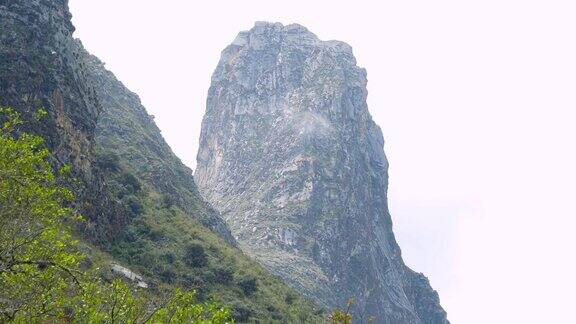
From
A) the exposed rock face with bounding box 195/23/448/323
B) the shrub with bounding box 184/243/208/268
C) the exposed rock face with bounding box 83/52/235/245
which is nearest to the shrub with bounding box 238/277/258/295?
the shrub with bounding box 184/243/208/268

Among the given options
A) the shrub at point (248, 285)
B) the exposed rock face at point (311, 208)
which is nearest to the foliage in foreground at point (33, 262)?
the shrub at point (248, 285)

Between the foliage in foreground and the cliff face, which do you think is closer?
the foliage in foreground

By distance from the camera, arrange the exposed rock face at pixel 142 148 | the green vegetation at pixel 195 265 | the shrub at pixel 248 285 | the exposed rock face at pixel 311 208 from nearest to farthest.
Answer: the green vegetation at pixel 195 265 → the shrub at pixel 248 285 → the exposed rock face at pixel 142 148 → the exposed rock face at pixel 311 208

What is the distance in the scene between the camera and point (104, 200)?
5500 centimetres

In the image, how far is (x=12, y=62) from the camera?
49.3 metres

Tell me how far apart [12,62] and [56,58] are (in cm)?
598

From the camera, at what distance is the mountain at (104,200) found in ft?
160

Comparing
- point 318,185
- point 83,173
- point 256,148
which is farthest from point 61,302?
point 256,148

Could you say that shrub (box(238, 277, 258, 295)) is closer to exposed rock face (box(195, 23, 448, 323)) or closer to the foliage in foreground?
the foliage in foreground

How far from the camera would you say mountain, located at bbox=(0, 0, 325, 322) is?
48844 mm

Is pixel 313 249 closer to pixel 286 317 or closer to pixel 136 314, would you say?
pixel 286 317

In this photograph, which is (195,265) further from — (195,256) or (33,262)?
(33,262)

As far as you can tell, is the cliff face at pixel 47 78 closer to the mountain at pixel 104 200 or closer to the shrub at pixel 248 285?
the mountain at pixel 104 200

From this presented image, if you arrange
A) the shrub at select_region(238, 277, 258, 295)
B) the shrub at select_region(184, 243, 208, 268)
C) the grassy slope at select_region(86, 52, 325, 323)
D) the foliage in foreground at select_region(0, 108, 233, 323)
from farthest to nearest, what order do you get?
1. the shrub at select_region(238, 277, 258, 295)
2. the shrub at select_region(184, 243, 208, 268)
3. the grassy slope at select_region(86, 52, 325, 323)
4. the foliage in foreground at select_region(0, 108, 233, 323)
